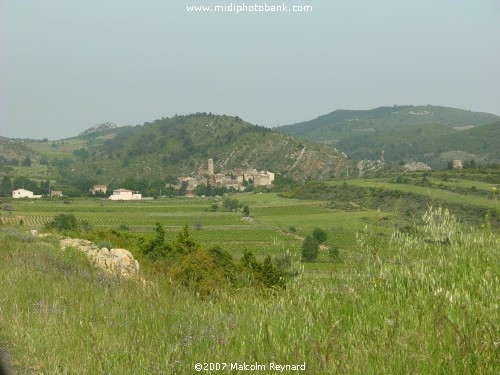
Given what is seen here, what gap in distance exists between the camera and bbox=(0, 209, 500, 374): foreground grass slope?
2.81m

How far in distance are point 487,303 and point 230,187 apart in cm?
15113

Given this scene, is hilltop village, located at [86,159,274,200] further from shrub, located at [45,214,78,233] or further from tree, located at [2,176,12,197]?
shrub, located at [45,214,78,233]

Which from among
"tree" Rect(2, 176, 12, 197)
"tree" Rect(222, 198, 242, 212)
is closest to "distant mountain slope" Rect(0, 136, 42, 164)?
"tree" Rect(2, 176, 12, 197)

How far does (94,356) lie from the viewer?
332 centimetres

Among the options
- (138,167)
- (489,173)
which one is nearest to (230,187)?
(138,167)

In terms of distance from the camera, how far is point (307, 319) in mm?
3432

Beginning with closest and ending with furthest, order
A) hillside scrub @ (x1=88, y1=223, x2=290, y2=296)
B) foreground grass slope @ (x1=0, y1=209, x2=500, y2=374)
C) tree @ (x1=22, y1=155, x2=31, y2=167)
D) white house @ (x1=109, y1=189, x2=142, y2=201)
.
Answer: foreground grass slope @ (x1=0, y1=209, x2=500, y2=374)
hillside scrub @ (x1=88, y1=223, x2=290, y2=296)
white house @ (x1=109, y1=189, x2=142, y2=201)
tree @ (x1=22, y1=155, x2=31, y2=167)

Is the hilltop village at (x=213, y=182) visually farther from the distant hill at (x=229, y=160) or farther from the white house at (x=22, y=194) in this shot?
the white house at (x=22, y=194)

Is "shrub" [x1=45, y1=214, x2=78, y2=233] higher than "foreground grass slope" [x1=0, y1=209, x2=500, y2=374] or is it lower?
lower

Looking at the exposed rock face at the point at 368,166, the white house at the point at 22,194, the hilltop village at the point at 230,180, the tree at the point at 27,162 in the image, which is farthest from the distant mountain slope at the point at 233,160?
the white house at the point at 22,194

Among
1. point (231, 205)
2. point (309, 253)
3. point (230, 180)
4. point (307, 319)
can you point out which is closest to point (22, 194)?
point (231, 205)

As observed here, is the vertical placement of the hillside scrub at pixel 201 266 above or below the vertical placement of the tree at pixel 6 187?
A: above

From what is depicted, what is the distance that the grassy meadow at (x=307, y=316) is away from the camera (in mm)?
2828

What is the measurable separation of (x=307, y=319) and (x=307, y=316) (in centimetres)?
12
